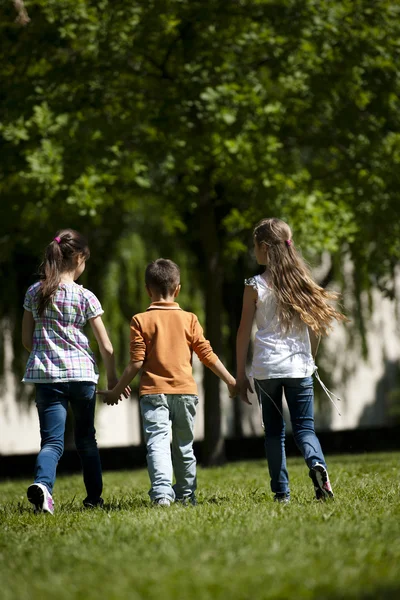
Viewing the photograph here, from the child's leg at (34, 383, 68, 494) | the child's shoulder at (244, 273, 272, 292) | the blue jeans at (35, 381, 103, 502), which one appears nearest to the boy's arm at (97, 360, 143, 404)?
the blue jeans at (35, 381, 103, 502)

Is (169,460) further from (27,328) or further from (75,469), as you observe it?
(75,469)

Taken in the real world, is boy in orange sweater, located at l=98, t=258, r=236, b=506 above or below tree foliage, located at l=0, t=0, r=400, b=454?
below

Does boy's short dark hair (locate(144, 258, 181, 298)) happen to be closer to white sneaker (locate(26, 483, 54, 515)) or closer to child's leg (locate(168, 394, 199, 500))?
child's leg (locate(168, 394, 199, 500))

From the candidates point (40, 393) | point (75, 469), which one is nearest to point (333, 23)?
point (40, 393)

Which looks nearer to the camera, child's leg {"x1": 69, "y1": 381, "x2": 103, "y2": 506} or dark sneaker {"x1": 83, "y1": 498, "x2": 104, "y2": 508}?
child's leg {"x1": 69, "y1": 381, "x2": 103, "y2": 506}

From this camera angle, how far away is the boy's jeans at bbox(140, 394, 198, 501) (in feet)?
19.8

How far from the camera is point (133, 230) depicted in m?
18.7

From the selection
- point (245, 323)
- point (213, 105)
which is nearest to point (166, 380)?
point (245, 323)

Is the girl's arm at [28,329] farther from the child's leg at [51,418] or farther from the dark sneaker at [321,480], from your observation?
the dark sneaker at [321,480]

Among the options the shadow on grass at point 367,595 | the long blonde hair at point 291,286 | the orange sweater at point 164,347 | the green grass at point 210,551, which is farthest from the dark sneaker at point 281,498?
the shadow on grass at point 367,595

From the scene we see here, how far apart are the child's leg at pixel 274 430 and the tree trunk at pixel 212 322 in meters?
7.88

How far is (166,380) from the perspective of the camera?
6121 millimetres

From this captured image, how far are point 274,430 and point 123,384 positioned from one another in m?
1.03

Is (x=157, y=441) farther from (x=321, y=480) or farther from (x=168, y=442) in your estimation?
(x=321, y=480)
